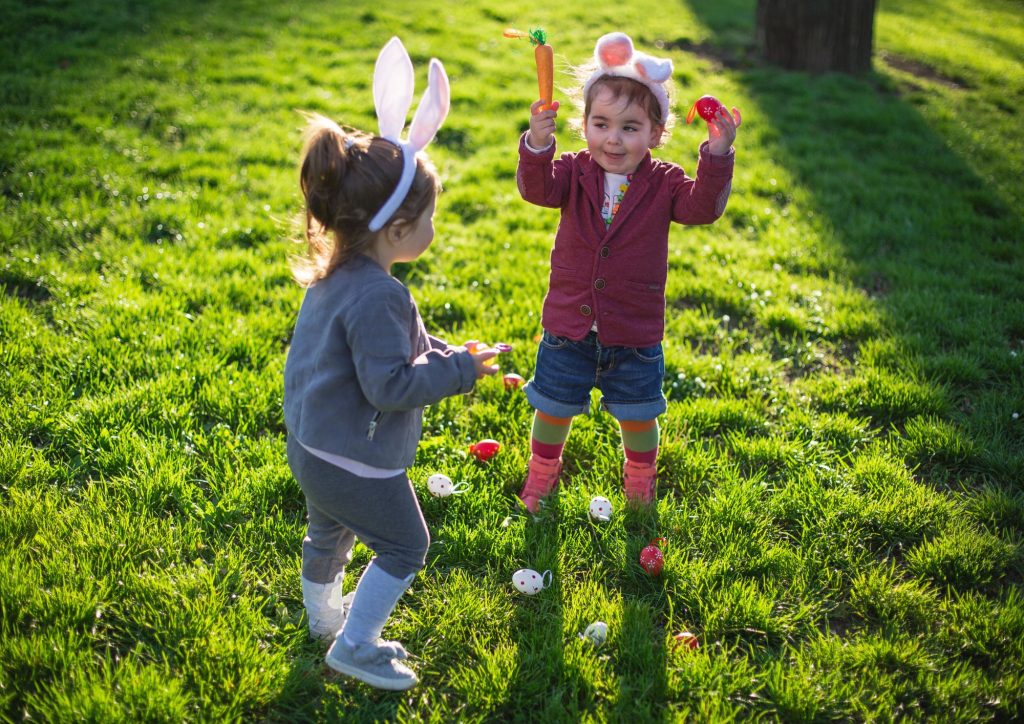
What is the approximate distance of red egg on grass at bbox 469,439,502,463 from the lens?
3.50m

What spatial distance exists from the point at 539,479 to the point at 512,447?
0.90 ft

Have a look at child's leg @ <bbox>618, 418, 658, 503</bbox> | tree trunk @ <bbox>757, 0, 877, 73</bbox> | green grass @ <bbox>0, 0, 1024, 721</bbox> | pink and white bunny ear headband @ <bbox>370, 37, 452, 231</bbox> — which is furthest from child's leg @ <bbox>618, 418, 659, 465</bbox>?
tree trunk @ <bbox>757, 0, 877, 73</bbox>

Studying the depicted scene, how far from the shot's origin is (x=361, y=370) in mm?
2195

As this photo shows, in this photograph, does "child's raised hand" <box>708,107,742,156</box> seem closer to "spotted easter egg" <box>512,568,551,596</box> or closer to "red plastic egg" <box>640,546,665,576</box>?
"red plastic egg" <box>640,546,665,576</box>

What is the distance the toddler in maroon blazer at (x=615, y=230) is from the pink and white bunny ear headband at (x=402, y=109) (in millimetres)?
519

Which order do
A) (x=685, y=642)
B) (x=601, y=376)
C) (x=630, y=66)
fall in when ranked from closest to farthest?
(x=685, y=642) < (x=630, y=66) < (x=601, y=376)

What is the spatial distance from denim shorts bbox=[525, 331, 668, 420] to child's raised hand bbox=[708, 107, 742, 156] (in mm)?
762

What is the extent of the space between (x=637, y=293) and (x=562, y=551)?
0.99 meters

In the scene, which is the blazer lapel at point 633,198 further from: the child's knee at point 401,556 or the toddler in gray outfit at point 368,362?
the child's knee at point 401,556

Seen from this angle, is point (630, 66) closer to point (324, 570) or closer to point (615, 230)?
point (615, 230)

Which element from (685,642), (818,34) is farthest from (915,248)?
(818,34)

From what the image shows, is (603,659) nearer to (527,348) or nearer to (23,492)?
(527,348)

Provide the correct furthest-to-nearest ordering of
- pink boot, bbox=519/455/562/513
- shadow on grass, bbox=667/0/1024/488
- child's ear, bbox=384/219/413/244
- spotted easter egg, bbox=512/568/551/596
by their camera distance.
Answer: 1. shadow on grass, bbox=667/0/1024/488
2. pink boot, bbox=519/455/562/513
3. spotted easter egg, bbox=512/568/551/596
4. child's ear, bbox=384/219/413/244

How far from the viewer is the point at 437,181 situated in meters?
2.34
